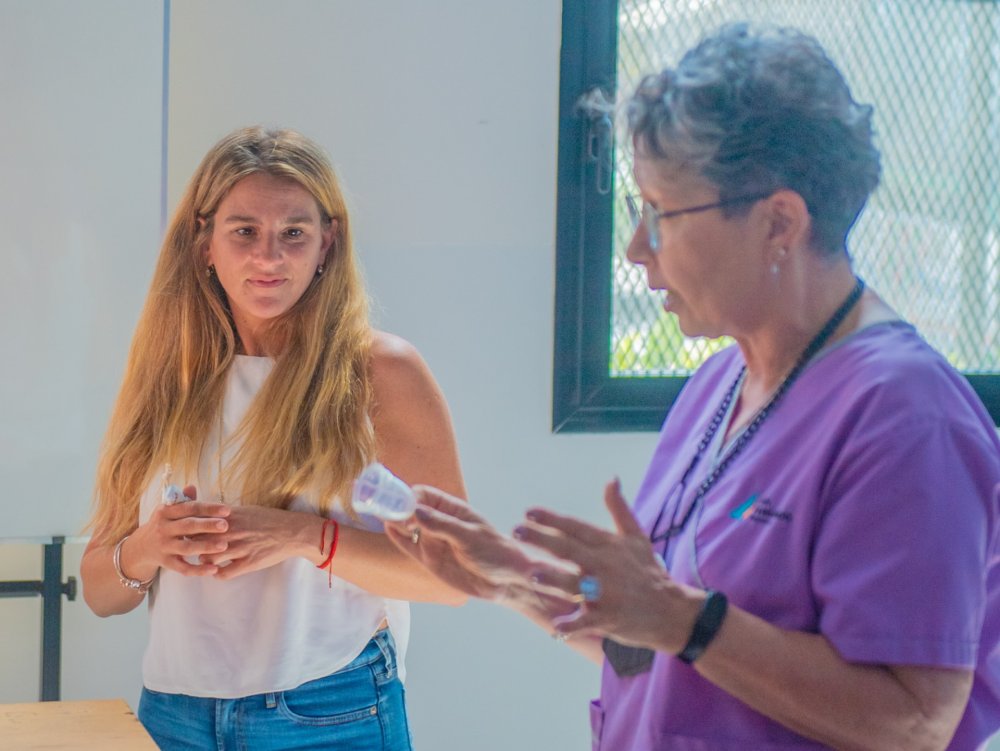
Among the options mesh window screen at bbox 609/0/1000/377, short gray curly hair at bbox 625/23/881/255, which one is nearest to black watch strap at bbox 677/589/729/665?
short gray curly hair at bbox 625/23/881/255

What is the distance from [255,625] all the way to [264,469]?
0.82 ft

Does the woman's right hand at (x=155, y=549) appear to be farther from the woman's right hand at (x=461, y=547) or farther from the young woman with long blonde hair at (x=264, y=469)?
the woman's right hand at (x=461, y=547)

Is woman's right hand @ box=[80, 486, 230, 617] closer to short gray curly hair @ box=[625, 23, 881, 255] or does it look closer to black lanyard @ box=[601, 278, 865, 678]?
black lanyard @ box=[601, 278, 865, 678]

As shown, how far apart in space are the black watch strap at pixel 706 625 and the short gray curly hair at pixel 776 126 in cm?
38

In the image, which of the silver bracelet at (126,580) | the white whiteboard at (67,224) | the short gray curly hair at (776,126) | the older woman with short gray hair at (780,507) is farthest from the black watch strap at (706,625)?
the white whiteboard at (67,224)

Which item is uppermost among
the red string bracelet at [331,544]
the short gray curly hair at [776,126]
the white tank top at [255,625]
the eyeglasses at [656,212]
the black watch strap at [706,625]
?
the short gray curly hair at [776,126]

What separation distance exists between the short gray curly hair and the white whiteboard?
1.71 meters

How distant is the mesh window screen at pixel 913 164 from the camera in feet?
9.84

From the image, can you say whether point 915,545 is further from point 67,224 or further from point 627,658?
point 67,224

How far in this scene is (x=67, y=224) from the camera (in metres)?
2.50

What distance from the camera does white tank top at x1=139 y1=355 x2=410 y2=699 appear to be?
1742 millimetres

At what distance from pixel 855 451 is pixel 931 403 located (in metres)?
0.08

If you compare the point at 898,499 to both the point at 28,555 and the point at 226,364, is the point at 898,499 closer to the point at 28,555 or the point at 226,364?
the point at 226,364

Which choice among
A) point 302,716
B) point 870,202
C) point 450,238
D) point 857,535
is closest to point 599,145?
point 450,238
